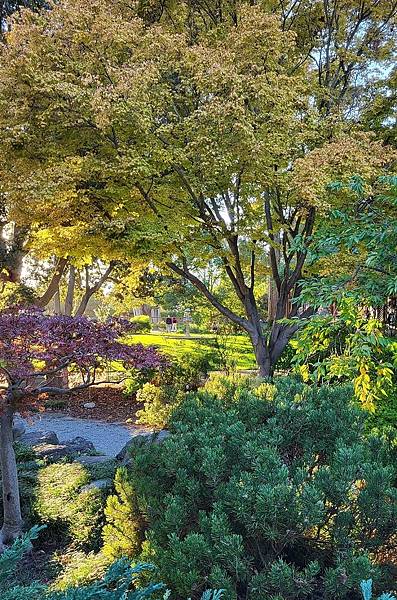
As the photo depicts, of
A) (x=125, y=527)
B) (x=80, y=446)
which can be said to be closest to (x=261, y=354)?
(x=80, y=446)

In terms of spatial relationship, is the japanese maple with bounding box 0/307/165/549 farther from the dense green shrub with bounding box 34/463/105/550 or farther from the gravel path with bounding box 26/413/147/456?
the gravel path with bounding box 26/413/147/456

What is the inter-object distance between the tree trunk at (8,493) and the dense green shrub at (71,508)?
8.6 inches

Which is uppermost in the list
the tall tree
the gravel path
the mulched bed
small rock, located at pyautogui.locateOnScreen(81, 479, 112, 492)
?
the tall tree

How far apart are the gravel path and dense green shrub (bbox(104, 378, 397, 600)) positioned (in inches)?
189

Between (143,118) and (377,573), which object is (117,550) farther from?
(143,118)

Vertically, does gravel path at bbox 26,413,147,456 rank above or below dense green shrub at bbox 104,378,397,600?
below

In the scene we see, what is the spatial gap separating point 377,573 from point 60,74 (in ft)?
19.2

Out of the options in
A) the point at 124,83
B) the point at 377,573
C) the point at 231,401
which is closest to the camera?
the point at 377,573

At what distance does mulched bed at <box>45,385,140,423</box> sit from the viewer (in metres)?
9.13

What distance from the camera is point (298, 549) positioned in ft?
6.45

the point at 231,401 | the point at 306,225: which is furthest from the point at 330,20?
the point at 231,401

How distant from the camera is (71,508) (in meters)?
3.62

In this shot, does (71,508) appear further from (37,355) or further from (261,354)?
(261,354)

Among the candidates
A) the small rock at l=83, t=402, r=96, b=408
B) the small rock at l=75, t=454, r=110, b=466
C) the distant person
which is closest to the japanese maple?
the small rock at l=75, t=454, r=110, b=466
